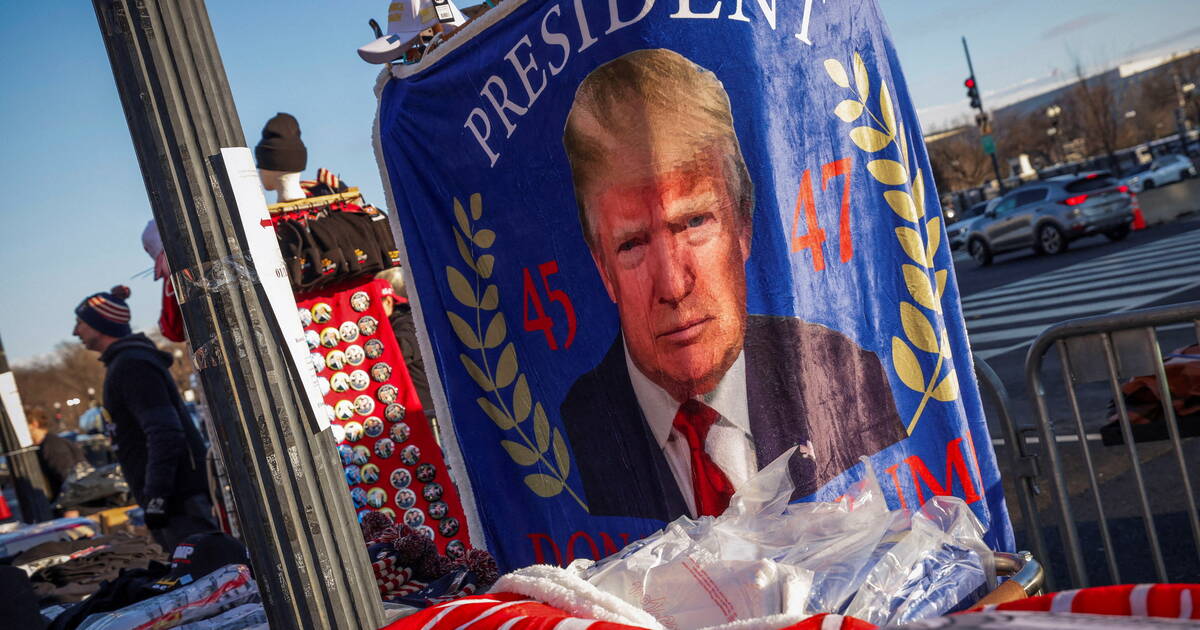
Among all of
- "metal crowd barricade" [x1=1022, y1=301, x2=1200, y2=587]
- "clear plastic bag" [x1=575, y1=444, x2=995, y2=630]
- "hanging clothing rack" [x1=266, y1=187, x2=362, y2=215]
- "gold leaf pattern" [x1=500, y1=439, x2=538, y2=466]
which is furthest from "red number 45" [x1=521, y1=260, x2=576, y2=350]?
"hanging clothing rack" [x1=266, y1=187, x2=362, y2=215]

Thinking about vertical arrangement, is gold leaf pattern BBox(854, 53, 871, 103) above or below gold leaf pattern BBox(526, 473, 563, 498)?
above

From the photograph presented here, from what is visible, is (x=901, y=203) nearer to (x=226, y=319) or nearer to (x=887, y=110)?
(x=887, y=110)

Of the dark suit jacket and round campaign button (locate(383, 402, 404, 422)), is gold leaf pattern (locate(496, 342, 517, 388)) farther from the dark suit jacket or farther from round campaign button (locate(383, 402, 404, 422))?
round campaign button (locate(383, 402, 404, 422))

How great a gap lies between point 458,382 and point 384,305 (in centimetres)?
153

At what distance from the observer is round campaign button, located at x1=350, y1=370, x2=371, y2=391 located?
4.99m

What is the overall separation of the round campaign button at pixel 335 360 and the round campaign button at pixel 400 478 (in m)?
0.63

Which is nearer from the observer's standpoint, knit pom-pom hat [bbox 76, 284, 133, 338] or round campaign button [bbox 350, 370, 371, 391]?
round campaign button [bbox 350, 370, 371, 391]

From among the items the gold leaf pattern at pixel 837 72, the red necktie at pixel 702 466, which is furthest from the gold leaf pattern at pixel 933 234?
the red necktie at pixel 702 466

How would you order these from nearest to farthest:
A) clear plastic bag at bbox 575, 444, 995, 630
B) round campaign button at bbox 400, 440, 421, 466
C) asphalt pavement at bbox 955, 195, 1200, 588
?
clear plastic bag at bbox 575, 444, 995, 630 < asphalt pavement at bbox 955, 195, 1200, 588 < round campaign button at bbox 400, 440, 421, 466

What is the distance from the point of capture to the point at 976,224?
23250 mm

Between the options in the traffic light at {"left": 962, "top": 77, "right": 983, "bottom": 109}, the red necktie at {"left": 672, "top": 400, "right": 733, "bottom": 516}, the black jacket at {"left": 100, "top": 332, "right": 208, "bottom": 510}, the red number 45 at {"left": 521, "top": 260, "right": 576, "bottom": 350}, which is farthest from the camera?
the traffic light at {"left": 962, "top": 77, "right": 983, "bottom": 109}

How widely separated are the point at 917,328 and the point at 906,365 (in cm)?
13

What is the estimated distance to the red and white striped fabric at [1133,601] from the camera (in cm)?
115

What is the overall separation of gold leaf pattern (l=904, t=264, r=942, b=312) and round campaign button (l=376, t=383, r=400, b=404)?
118 inches
